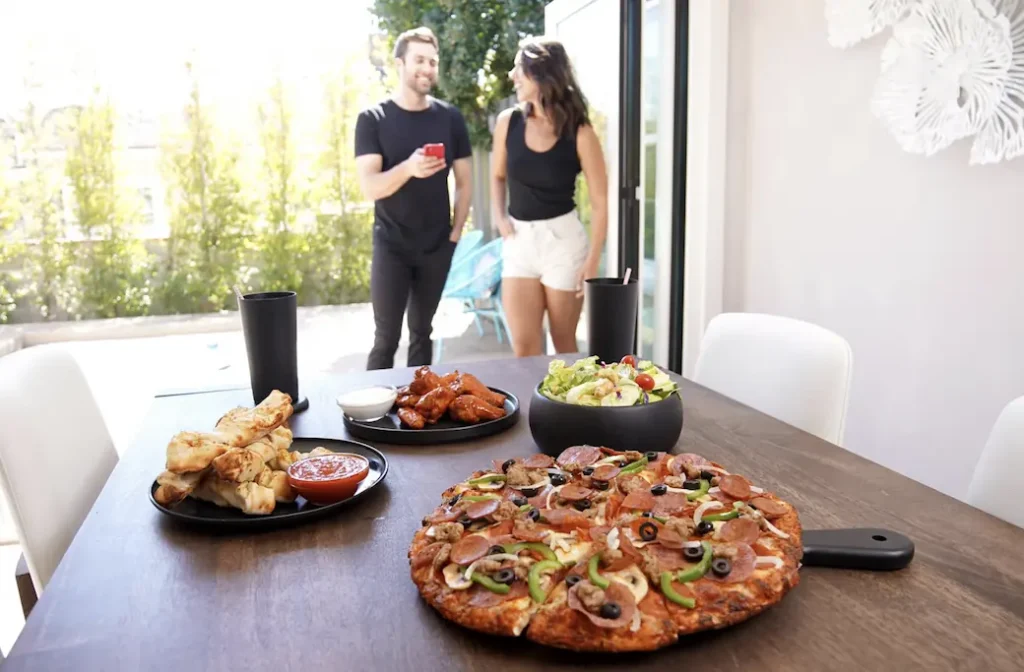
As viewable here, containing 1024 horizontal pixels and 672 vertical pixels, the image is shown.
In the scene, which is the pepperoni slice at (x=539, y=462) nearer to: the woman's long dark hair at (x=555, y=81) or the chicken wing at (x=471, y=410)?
the chicken wing at (x=471, y=410)

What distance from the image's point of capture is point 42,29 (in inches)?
229

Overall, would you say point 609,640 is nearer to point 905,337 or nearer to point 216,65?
point 905,337

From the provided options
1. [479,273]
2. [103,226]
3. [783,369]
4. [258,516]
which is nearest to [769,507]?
[258,516]

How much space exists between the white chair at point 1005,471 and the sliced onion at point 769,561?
1.76ft

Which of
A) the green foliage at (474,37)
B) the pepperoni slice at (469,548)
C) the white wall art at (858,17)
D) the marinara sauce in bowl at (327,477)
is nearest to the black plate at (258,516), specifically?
the marinara sauce in bowl at (327,477)

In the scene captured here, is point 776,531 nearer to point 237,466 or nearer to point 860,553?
point 860,553

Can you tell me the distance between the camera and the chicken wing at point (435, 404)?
4.38 ft

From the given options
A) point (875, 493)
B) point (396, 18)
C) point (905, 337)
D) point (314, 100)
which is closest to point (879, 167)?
point (905, 337)

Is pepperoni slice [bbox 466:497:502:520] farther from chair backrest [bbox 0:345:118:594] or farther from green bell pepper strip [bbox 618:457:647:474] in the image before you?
chair backrest [bbox 0:345:118:594]

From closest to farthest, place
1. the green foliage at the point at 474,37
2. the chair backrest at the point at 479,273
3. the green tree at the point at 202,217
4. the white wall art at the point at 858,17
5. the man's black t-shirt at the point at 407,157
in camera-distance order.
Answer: the white wall art at the point at 858,17 < the man's black t-shirt at the point at 407,157 < the chair backrest at the point at 479,273 < the green foliage at the point at 474,37 < the green tree at the point at 202,217

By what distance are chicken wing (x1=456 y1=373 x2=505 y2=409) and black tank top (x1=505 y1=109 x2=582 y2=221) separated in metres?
1.72

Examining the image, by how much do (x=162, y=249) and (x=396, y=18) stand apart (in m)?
2.59

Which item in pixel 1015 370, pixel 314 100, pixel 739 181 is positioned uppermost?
pixel 314 100

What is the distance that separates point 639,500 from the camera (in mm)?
898
